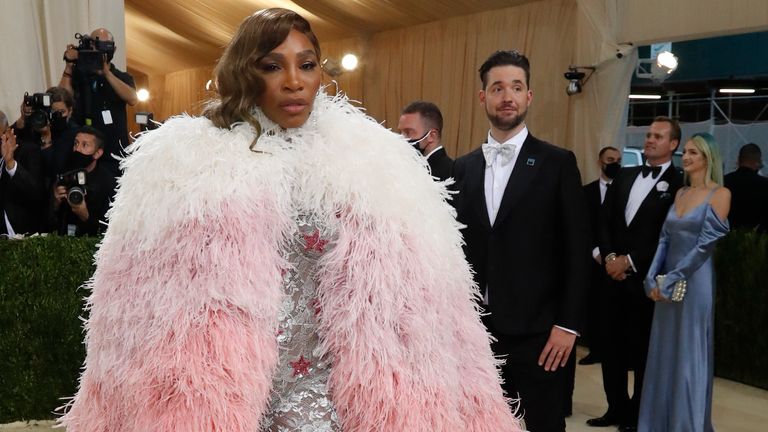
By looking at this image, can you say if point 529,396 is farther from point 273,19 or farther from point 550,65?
point 550,65

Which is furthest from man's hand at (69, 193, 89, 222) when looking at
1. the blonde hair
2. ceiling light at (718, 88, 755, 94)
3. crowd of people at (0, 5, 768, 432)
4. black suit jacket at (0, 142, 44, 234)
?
ceiling light at (718, 88, 755, 94)

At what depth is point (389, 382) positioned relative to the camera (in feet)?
5.66

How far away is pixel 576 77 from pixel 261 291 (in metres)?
7.00

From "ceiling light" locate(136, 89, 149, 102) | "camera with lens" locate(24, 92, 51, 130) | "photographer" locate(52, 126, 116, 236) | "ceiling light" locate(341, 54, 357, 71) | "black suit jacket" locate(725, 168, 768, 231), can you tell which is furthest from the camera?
"ceiling light" locate(136, 89, 149, 102)

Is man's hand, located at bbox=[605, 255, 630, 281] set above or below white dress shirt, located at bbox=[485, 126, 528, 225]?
below

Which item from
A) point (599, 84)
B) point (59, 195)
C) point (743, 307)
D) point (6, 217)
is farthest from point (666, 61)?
point (6, 217)

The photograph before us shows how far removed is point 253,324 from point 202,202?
28 centimetres

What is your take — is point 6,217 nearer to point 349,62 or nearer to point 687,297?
point 687,297

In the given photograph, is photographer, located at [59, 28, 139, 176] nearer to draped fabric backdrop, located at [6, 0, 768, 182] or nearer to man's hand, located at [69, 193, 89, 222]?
man's hand, located at [69, 193, 89, 222]

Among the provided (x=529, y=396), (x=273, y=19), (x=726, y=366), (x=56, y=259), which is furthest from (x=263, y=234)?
(x=726, y=366)

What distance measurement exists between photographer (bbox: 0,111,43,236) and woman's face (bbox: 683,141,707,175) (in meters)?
4.13

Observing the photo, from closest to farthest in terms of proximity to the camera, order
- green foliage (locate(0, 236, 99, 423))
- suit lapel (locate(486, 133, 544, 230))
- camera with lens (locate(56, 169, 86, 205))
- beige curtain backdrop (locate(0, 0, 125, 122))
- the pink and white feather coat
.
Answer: the pink and white feather coat
suit lapel (locate(486, 133, 544, 230))
green foliage (locate(0, 236, 99, 423))
camera with lens (locate(56, 169, 86, 205))
beige curtain backdrop (locate(0, 0, 125, 122))

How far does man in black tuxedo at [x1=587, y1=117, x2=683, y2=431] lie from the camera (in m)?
5.04

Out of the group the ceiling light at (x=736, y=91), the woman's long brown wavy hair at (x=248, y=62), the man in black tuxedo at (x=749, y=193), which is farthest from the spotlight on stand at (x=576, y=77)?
the woman's long brown wavy hair at (x=248, y=62)
